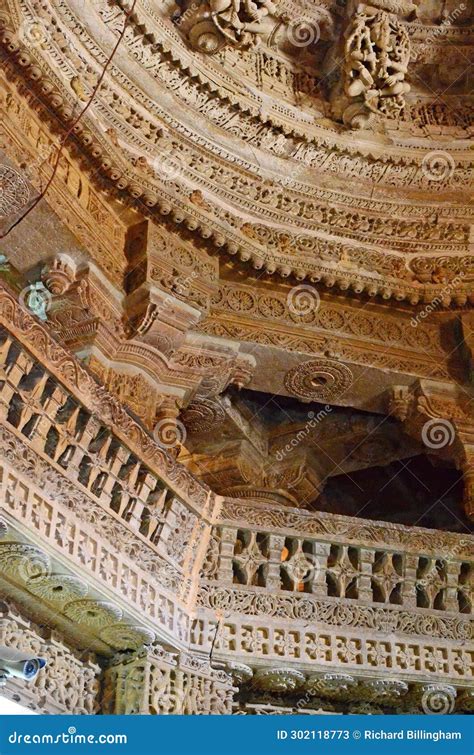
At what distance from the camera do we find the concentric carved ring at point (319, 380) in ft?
27.6

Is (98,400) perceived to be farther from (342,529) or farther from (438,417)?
(438,417)

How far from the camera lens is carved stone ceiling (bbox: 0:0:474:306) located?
8039 mm

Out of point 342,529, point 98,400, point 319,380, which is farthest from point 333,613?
point 319,380

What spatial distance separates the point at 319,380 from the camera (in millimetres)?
8539

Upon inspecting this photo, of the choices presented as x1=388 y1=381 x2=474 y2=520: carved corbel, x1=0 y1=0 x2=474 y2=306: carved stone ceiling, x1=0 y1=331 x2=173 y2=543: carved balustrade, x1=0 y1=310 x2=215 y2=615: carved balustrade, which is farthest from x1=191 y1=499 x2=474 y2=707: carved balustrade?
x1=0 y1=0 x2=474 y2=306: carved stone ceiling

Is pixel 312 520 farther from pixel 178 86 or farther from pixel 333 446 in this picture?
pixel 178 86

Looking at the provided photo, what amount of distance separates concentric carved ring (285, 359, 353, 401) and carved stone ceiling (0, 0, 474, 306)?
648 millimetres

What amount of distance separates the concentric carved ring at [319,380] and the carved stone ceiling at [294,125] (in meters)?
0.65

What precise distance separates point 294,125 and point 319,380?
2294 mm

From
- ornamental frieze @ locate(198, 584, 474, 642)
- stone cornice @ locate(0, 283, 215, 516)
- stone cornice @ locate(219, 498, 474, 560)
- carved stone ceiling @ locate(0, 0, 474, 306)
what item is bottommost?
ornamental frieze @ locate(198, 584, 474, 642)

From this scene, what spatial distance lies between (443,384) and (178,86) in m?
3.17

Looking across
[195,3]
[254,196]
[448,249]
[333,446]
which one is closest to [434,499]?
[333,446]

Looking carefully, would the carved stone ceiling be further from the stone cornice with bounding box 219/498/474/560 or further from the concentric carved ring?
the stone cornice with bounding box 219/498/474/560

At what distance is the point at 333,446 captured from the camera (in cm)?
943
